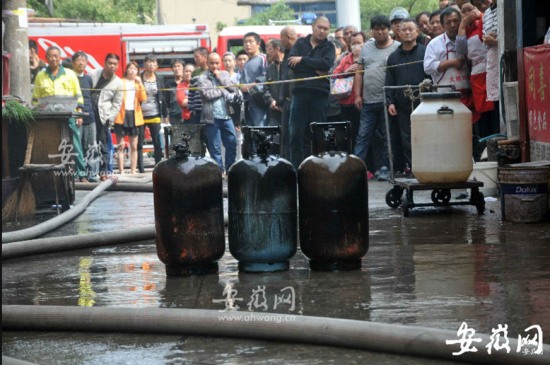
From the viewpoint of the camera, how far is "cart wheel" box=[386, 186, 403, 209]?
38.9 feet

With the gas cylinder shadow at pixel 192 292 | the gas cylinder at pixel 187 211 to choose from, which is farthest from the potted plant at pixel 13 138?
the gas cylinder shadow at pixel 192 292

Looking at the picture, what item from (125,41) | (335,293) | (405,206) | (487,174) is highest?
(125,41)

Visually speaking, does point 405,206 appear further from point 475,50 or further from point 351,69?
point 351,69

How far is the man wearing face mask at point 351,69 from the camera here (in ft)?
53.5

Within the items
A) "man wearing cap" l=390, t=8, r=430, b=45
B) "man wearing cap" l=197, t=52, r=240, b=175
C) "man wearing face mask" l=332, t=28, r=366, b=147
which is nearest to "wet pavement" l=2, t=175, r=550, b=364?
"man wearing cap" l=390, t=8, r=430, b=45

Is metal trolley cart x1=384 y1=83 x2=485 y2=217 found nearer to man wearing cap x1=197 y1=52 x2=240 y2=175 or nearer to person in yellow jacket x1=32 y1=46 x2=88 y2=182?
person in yellow jacket x1=32 y1=46 x2=88 y2=182

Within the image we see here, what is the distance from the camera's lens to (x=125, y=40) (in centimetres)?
3019

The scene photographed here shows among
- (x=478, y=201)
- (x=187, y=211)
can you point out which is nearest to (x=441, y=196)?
(x=478, y=201)

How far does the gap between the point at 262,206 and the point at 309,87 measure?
862cm

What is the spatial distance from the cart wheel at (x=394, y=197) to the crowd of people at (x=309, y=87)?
2.67ft

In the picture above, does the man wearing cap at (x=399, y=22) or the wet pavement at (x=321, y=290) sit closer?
the wet pavement at (x=321, y=290)

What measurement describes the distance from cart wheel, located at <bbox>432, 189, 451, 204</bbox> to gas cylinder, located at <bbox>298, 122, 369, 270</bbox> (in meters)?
4.00

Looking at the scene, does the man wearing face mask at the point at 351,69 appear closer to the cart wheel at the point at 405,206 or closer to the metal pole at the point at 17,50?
the metal pole at the point at 17,50

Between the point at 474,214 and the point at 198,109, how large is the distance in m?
9.19
